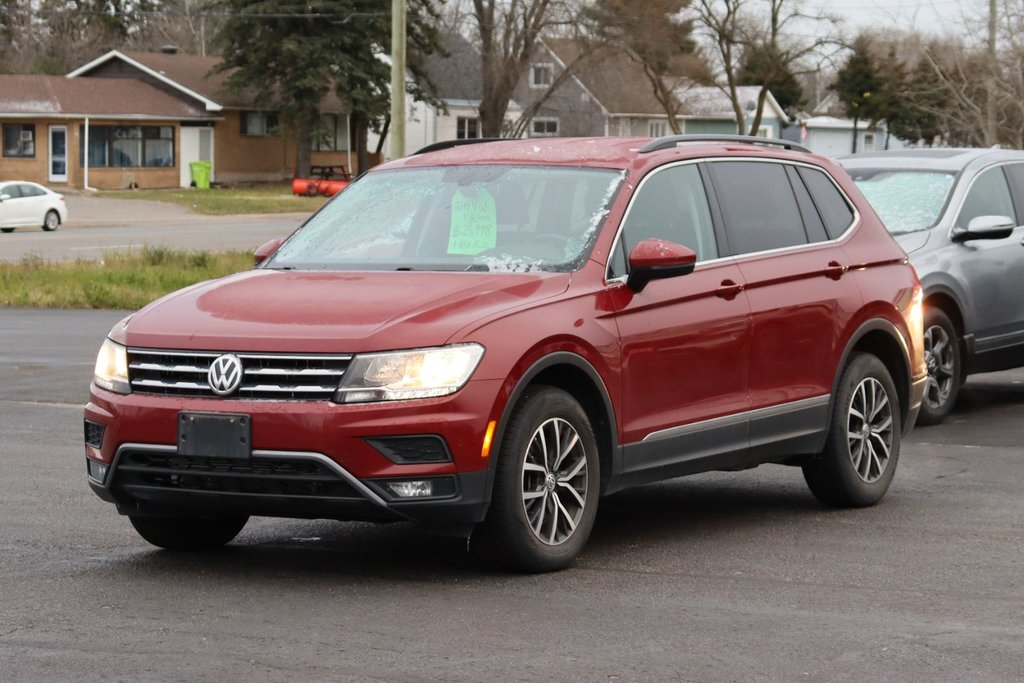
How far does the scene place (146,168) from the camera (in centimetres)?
7100

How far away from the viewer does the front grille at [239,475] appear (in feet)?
22.0

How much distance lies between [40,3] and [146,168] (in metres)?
38.6

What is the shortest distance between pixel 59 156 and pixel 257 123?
1084 centimetres

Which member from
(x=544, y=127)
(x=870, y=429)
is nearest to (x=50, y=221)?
(x=870, y=429)

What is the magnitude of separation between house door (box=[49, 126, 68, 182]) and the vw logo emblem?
63504 mm

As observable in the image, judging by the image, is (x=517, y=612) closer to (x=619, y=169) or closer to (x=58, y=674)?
(x=58, y=674)

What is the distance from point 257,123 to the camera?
3022 inches

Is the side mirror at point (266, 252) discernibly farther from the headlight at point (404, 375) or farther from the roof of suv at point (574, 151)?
the headlight at point (404, 375)

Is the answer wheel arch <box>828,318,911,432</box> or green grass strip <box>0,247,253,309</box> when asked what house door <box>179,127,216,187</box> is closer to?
green grass strip <box>0,247,253,309</box>

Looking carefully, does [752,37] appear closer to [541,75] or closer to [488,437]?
[541,75]

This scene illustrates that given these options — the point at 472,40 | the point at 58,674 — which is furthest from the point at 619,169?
the point at 472,40

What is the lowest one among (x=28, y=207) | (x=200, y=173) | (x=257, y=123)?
(x=200, y=173)

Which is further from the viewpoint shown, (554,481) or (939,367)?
(939,367)

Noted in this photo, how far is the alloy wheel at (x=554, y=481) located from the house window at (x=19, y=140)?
64022 mm
